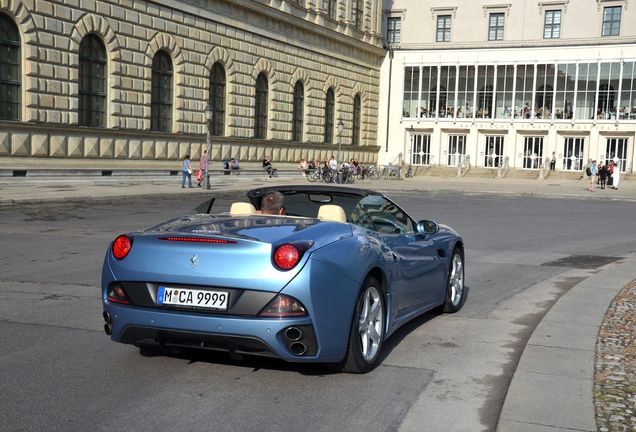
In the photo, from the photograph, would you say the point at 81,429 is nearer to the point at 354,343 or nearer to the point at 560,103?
the point at 354,343

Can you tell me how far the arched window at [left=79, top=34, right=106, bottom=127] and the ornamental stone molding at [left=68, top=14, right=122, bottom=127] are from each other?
0.83 ft

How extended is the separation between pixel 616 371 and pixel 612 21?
61324mm

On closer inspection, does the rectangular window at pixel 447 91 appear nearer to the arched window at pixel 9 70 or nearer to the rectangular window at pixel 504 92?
the rectangular window at pixel 504 92

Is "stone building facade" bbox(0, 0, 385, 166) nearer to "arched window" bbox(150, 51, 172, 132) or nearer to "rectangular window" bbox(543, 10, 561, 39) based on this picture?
"arched window" bbox(150, 51, 172, 132)

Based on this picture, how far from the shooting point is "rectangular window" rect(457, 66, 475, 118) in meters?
63.8

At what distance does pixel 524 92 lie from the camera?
61969mm

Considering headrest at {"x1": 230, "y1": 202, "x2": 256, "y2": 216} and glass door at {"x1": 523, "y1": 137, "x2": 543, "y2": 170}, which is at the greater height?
glass door at {"x1": 523, "y1": 137, "x2": 543, "y2": 170}

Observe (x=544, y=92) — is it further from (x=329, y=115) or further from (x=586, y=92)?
(x=329, y=115)

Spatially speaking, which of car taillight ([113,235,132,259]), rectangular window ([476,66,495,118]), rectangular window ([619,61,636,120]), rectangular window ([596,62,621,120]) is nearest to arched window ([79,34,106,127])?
car taillight ([113,235,132,259])

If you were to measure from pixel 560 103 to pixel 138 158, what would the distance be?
3767 centimetres

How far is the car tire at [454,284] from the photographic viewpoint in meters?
8.15

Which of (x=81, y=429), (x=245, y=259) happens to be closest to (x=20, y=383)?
(x=81, y=429)

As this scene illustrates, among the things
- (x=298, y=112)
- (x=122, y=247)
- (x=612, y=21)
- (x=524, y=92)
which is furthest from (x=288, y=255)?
(x=612, y=21)

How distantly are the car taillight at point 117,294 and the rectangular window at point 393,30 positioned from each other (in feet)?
→ 216
